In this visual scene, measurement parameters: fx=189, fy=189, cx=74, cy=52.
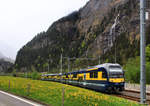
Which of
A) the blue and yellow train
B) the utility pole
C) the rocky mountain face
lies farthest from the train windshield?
the rocky mountain face

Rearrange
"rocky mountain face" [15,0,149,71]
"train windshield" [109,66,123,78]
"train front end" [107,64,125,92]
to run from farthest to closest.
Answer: "rocky mountain face" [15,0,149,71] → "train windshield" [109,66,123,78] → "train front end" [107,64,125,92]

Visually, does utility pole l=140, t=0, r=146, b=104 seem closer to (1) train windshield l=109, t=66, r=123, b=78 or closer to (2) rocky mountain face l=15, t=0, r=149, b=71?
(1) train windshield l=109, t=66, r=123, b=78

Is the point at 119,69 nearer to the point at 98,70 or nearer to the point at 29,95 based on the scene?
the point at 98,70

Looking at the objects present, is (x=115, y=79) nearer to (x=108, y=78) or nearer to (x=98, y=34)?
(x=108, y=78)

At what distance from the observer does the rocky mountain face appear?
340ft

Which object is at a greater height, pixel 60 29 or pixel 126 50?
pixel 60 29

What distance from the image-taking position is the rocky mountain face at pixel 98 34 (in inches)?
4080

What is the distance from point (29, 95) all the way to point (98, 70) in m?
10.5

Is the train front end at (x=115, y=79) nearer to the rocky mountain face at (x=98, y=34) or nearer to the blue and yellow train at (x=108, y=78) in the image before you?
the blue and yellow train at (x=108, y=78)

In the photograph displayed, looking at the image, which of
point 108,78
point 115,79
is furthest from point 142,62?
point 115,79

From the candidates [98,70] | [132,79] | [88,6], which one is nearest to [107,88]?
[98,70]

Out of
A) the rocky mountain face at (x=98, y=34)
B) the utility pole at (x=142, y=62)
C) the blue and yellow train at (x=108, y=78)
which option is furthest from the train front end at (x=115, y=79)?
the rocky mountain face at (x=98, y=34)

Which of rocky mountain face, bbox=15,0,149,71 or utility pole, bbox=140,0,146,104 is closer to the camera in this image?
utility pole, bbox=140,0,146,104

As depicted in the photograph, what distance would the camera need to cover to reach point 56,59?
17675 centimetres
